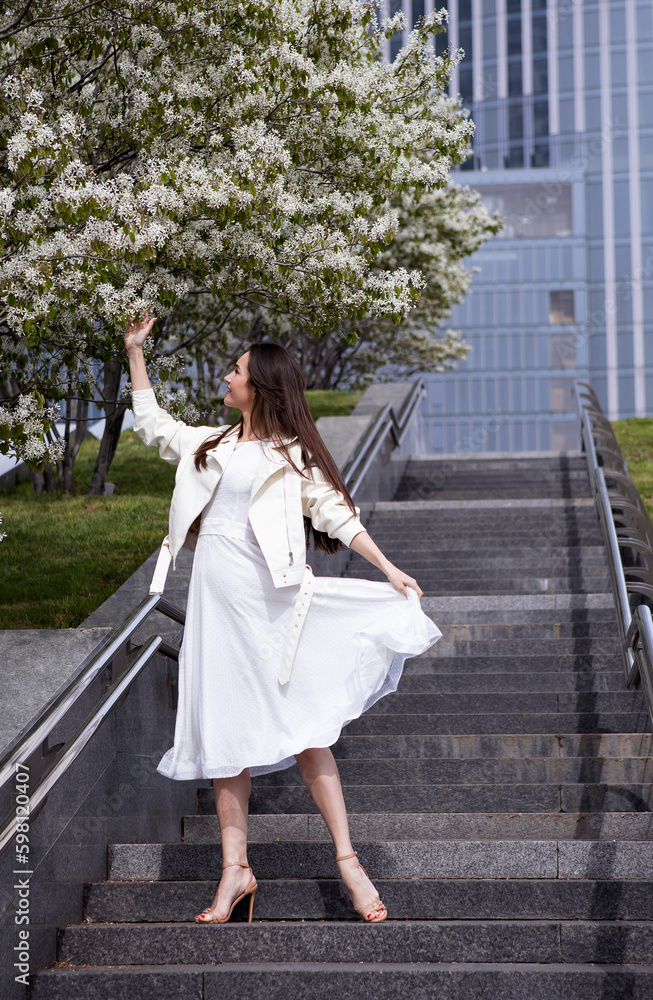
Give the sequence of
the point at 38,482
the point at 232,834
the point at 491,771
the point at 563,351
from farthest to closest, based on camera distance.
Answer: the point at 563,351 → the point at 38,482 → the point at 491,771 → the point at 232,834

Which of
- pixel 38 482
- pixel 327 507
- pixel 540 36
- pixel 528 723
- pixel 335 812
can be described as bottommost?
pixel 528 723

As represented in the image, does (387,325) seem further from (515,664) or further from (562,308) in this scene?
(562,308)

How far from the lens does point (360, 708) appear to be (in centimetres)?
374

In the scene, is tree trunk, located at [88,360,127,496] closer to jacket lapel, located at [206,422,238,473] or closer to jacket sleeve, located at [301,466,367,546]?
jacket lapel, located at [206,422,238,473]

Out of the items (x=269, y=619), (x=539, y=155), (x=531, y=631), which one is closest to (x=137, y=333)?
(x=269, y=619)

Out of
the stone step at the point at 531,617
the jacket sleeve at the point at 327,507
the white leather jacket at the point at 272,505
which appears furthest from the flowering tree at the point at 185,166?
the stone step at the point at 531,617

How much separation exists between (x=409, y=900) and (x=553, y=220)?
80.2 meters

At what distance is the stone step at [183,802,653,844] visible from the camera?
428 centimetres

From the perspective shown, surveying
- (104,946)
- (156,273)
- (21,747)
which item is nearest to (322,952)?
(104,946)

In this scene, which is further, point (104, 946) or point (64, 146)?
point (64, 146)

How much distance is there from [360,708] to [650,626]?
154 cm

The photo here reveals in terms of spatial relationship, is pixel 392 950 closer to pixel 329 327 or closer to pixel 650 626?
pixel 650 626

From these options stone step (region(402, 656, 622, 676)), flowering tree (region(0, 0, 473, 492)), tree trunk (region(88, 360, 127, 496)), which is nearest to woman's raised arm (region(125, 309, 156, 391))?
flowering tree (region(0, 0, 473, 492))

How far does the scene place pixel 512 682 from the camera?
6082 mm
